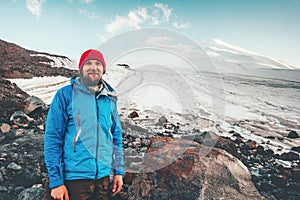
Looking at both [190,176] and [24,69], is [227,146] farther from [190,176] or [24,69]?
[24,69]

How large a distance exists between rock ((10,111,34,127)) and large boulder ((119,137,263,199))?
3394 mm

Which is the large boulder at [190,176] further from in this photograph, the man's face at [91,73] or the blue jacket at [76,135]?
the man's face at [91,73]

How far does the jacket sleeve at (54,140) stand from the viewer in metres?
1.62

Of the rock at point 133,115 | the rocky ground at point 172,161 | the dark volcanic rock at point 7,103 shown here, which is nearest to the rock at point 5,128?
the rocky ground at point 172,161

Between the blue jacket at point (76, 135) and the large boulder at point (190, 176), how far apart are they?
640 millimetres

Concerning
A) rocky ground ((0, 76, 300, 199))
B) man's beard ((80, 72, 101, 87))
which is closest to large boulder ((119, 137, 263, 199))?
rocky ground ((0, 76, 300, 199))

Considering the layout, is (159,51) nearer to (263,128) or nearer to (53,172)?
(53,172)

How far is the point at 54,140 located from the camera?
1635 mm

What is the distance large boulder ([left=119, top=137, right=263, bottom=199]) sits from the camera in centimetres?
218

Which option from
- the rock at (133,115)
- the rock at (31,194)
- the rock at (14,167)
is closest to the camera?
the rock at (31,194)

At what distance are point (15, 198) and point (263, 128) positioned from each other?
5.77 meters

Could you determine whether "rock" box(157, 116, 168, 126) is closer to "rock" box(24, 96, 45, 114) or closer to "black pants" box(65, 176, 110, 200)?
"rock" box(24, 96, 45, 114)

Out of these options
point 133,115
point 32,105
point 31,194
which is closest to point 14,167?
point 31,194

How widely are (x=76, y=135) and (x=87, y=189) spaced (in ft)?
1.50
